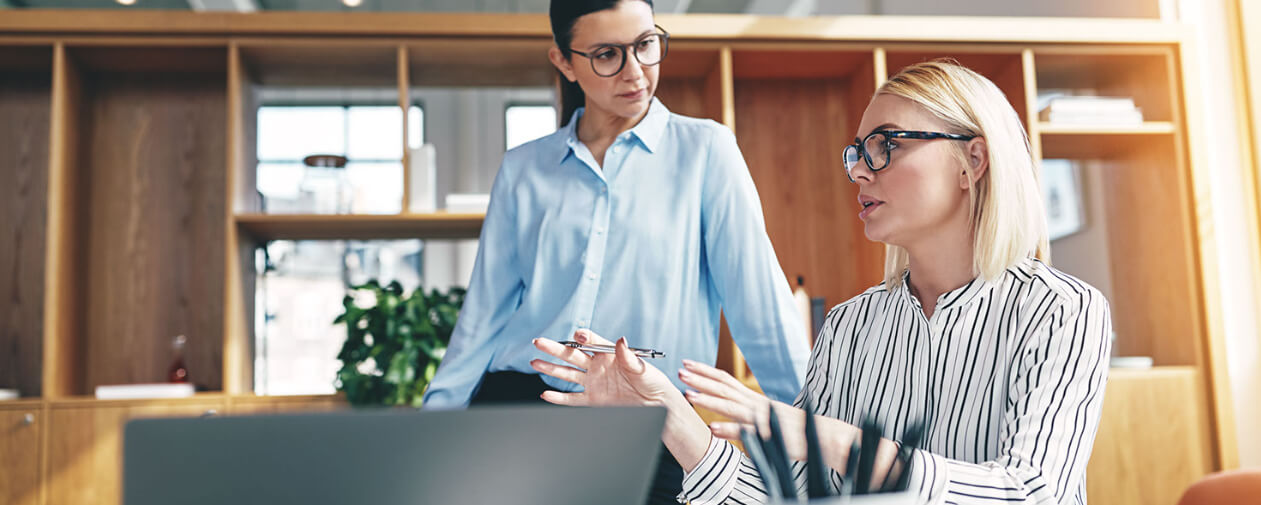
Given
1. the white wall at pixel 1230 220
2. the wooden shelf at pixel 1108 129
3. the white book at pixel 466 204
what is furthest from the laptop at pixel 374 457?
the white wall at pixel 1230 220

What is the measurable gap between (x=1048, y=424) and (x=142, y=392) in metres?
2.74

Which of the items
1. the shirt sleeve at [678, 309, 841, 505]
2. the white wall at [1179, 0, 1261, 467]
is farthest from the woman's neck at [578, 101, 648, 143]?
the white wall at [1179, 0, 1261, 467]

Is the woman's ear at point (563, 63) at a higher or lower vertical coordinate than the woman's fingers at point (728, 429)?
higher

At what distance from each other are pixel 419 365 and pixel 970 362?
84.7 inches

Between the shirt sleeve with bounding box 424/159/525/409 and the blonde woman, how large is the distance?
51cm

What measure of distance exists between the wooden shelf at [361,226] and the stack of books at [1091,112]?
1952 mm

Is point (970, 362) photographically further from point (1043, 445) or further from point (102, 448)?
point (102, 448)

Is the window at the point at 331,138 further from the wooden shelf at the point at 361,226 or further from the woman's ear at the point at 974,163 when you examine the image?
the woman's ear at the point at 974,163

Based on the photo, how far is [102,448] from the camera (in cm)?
294

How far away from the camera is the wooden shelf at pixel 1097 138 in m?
3.33

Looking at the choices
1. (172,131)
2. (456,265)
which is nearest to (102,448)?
(172,131)

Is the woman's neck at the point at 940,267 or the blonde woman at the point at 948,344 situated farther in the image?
the woman's neck at the point at 940,267

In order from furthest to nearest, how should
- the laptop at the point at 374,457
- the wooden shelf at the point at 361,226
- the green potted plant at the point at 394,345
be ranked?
1. the wooden shelf at the point at 361,226
2. the green potted plant at the point at 394,345
3. the laptop at the point at 374,457

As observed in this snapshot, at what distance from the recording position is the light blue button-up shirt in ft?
5.50
